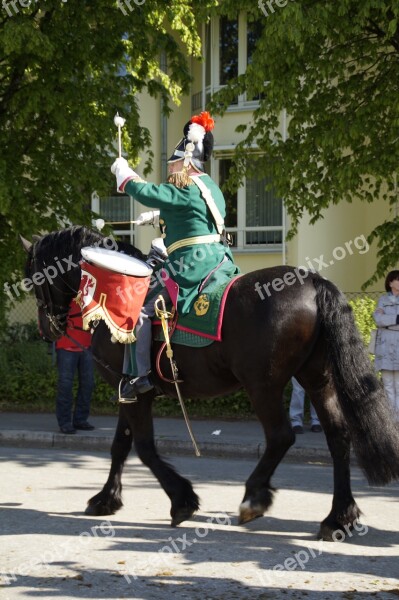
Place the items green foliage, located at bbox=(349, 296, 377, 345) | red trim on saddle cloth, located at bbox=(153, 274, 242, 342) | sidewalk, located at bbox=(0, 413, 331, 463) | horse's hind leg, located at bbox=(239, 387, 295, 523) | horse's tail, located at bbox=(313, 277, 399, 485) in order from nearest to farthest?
horse's tail, located at bbox=(313, 277, 399, 485) → horse's hind leg, located at bbox=(239, 387, 295, 523) → red trim on saddle cloth, located at bbox=(153, 274, 242, 342) → sidewalk, located at bbox=(0, 413, 331, 463) → green foliage, located at bbox=(349, 296, 377, 345)

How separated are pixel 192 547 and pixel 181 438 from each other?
217 inches

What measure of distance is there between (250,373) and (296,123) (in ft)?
28.7

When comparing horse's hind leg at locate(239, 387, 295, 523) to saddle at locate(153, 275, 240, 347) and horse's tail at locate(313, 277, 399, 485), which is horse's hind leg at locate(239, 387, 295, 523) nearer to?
horse's tail at locate(313, 277, 399, 485)

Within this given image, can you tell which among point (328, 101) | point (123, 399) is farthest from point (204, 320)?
point (328, 101)

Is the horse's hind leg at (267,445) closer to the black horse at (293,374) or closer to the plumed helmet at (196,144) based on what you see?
the black horse at (293,374)

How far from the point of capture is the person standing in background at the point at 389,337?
11.7 meters

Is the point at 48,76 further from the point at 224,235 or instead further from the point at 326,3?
the point at 224,235

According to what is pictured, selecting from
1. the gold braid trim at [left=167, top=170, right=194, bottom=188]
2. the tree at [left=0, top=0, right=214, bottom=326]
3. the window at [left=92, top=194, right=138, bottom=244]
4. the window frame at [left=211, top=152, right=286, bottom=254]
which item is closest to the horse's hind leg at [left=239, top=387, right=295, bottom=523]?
the gold braid trim at [left=167, top=170, right=194, bottom=188]

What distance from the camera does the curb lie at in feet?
35.3

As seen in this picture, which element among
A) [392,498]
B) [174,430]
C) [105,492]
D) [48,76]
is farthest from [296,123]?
[105,492]

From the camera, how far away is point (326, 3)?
12.2 meters

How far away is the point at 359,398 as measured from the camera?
6199mm

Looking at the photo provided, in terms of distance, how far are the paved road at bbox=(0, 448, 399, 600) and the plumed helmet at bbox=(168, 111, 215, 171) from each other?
8.76 ft

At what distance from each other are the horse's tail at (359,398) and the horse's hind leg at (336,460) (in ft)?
0.85
